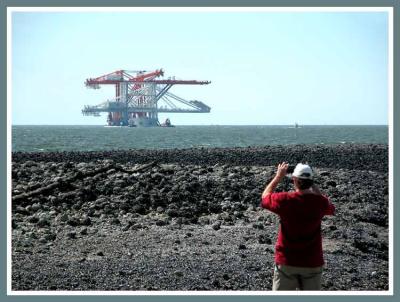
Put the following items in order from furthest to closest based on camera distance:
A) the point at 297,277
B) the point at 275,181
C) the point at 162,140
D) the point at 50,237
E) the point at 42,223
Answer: the point at 162,140 < the point at 42,223 < the point at 50,237 < the point at 275,181 < the point at 297,277

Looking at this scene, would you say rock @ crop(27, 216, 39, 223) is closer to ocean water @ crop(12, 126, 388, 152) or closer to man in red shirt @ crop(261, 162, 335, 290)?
man in red shirt @ crop(261, 162, 335, 290)

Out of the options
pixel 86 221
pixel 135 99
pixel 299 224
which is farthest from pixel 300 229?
pixel 135 99

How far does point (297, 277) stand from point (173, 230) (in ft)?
16.4

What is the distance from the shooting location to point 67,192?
1234cm

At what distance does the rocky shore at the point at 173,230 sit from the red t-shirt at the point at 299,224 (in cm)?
235

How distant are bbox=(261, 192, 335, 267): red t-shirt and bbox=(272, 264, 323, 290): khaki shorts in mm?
40

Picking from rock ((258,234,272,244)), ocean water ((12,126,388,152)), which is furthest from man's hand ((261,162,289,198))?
ocean water ((12,126,388,152))

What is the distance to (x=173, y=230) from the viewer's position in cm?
933

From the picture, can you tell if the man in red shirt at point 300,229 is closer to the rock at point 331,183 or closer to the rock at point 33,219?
the rock at point 33,219

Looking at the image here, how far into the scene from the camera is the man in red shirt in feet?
14.3

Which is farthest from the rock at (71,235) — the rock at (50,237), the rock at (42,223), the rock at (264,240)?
the rock at (264,240)

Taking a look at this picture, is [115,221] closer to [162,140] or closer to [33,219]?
[33,219]

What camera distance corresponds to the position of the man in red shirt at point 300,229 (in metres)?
4.34

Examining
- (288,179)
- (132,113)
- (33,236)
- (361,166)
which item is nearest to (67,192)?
(33,236)
